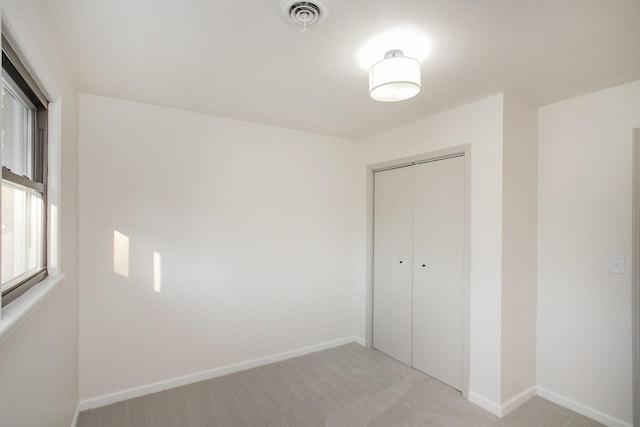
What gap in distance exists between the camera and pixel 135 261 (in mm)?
2623

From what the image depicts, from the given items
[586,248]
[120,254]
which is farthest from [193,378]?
[586,248]

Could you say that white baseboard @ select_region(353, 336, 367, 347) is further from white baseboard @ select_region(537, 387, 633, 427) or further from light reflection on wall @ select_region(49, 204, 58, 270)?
light reflection on wall @ select_region(49, 204, 58, 270)

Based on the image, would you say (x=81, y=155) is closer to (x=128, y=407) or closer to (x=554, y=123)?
(x=128, y=407)

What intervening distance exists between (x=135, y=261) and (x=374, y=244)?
92.2 inches

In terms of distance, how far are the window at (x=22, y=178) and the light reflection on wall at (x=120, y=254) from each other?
0.79 metres

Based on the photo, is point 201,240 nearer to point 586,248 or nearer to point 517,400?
point 517,400

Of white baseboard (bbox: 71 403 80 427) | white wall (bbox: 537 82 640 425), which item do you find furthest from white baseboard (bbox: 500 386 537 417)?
white baseboard (bbox: 71 403 80 427)

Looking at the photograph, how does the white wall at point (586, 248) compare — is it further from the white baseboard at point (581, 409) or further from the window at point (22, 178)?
the window at point (22, 178)

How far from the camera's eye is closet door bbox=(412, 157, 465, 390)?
2740 mm

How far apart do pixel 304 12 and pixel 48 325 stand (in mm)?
1946

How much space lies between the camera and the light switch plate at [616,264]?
89.1 inches

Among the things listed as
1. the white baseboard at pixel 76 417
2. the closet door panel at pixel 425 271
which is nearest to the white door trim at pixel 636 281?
the closet door panel at pixel 425 271

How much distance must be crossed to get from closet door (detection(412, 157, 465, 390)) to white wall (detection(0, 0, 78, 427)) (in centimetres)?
271

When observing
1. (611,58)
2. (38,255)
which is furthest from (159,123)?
(611,58)
